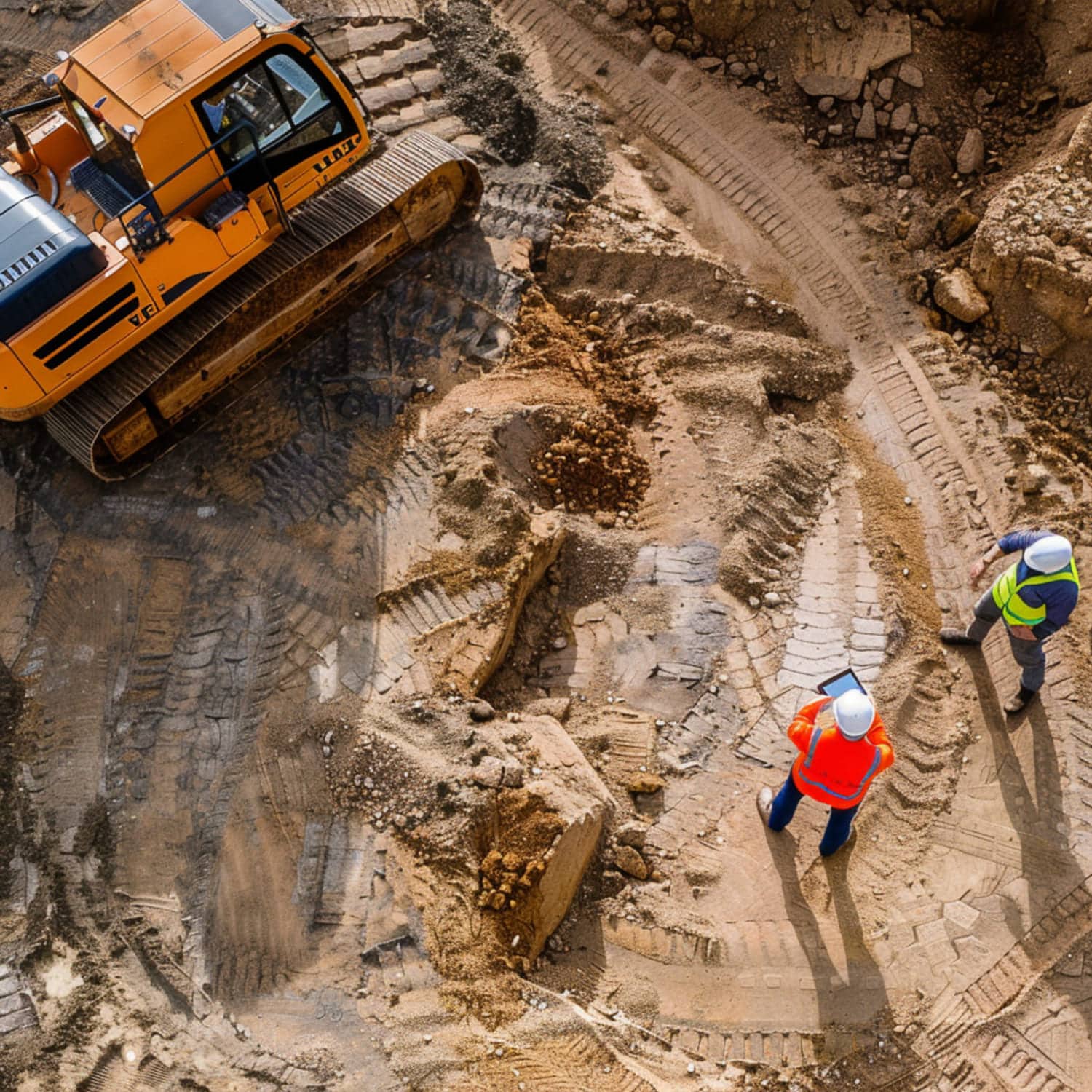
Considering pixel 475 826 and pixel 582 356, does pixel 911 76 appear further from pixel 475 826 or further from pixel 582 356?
pixel 475 826

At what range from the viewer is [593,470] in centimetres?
853

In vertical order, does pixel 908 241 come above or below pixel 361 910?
above

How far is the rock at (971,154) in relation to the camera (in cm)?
988

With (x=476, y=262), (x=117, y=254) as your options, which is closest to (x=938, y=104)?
(x=476, y=262)

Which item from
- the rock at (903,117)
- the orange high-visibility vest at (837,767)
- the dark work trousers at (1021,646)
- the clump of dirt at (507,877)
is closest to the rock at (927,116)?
the rock at (903,117)

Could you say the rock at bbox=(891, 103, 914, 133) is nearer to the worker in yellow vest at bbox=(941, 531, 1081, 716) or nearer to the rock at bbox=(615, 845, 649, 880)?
the worker in yellow vest at bbox=(941, 531, 1081, 716)

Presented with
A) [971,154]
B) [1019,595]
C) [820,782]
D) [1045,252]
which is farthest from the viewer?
[971,154]

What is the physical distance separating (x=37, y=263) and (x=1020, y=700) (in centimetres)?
740

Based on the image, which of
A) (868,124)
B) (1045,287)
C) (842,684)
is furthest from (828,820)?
(868,124)

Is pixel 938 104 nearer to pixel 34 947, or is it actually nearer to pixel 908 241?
pixel 908 241

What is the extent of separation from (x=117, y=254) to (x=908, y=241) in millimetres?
6712

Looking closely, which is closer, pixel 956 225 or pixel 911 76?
pixel 956 225

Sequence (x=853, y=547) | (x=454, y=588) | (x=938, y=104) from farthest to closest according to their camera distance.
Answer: (x=938, y=104) < (x=853, y=547) < (x=454, y=588)

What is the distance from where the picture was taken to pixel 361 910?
661 cm
